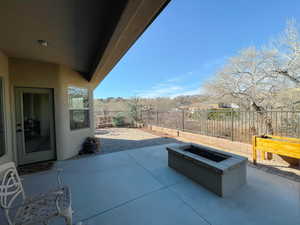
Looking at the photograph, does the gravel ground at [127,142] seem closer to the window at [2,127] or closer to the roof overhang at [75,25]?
the window at [2,127]

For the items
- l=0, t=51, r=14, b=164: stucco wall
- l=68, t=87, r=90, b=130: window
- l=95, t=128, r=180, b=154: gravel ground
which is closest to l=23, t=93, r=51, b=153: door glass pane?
l=0, t=51, r=14, b=164: stucco wall

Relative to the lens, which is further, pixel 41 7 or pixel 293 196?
pixel 293 196

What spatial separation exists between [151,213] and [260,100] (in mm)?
7191

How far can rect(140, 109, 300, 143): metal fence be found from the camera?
3.58 metres

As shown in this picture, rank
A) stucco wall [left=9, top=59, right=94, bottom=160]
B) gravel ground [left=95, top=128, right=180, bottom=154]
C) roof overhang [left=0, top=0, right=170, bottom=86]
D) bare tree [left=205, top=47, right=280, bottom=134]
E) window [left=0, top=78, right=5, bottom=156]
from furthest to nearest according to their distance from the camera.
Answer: bare tree [left=205, top=47, right=280, bottom=134] → gravel ground [left=95, top=128, right=180, bottom=154] → stucco wall [left=9, top=59, right=94, bottom=160] → window [left=0, top=78, right=5, bottom=156] → roof overhang [left=0, top=0, right=170, bottom=86]

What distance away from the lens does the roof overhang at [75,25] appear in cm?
152

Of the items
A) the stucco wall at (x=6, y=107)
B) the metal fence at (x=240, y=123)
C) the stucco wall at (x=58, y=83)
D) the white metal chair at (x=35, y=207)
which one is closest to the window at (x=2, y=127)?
the stucco wall at (x=6, y=107)

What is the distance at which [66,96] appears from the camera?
13.0 feet

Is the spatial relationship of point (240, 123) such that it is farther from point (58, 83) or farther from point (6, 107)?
point (6, 107)

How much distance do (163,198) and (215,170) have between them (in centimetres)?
90

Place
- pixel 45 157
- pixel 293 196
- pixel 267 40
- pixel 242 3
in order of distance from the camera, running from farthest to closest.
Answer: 1. pixel 267 40
2. pixel 242 3
3. pixel 45 157
4. pixel 293 196

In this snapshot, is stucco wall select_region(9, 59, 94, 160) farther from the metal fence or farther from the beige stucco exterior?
the metal fence

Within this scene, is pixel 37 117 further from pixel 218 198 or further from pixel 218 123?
pixel 218 123

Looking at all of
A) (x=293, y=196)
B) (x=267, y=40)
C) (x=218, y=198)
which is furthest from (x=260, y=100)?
(x=218, y=198)
